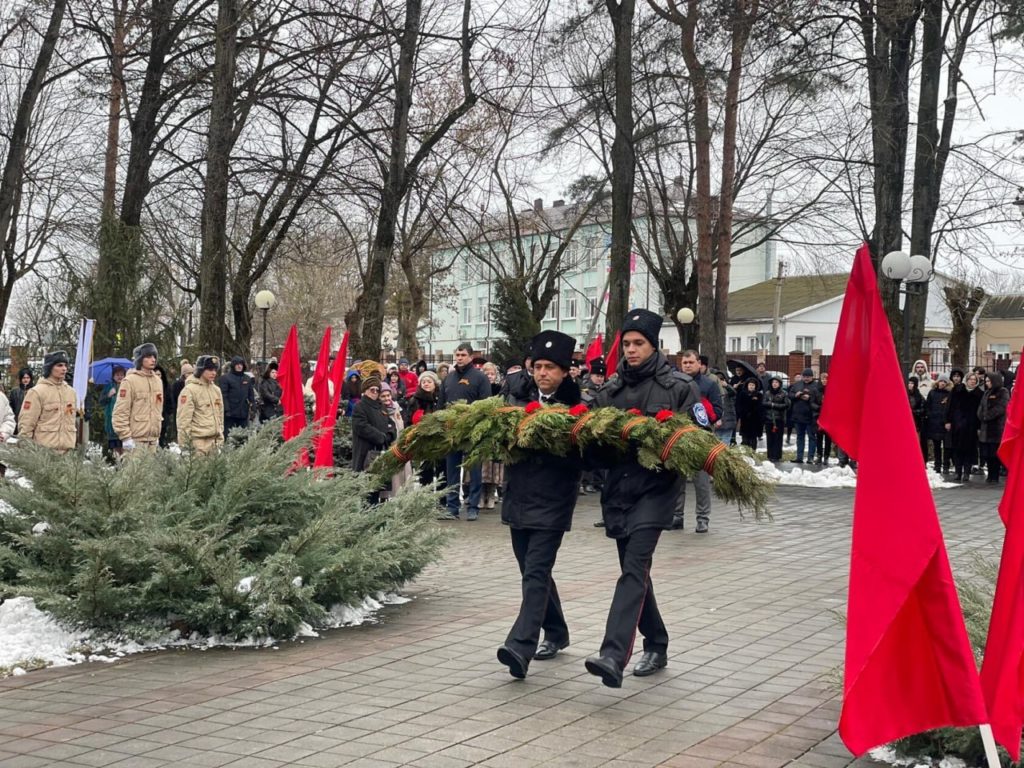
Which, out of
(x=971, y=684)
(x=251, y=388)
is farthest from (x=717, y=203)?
(x=971, y=684)

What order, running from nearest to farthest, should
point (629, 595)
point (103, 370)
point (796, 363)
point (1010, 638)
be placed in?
point (1010, 638) < point (629, 595) < point (103, 370) < point (796, 363)

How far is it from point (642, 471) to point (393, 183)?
15.9 m

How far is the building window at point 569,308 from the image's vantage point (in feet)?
260

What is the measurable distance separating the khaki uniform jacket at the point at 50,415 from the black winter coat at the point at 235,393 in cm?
422

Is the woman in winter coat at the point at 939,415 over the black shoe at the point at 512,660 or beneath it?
over

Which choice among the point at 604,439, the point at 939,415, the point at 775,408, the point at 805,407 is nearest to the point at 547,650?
the point at 604,439

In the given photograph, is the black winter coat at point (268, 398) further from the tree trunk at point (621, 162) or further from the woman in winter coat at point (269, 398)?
the tree trunk at point (621, 162)

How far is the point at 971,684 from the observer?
448cm

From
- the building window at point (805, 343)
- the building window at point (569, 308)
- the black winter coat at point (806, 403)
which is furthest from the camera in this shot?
the building window at point (569, 308)

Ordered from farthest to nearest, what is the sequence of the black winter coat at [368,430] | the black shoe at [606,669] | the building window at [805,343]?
the building window at [805,343] → the black winter coat at [368,430] → the black shoe at [606,669]

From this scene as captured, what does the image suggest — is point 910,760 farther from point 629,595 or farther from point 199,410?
point 199,410

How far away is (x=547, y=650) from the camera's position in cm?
679

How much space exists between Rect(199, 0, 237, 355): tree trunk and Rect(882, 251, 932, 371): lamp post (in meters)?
10.2

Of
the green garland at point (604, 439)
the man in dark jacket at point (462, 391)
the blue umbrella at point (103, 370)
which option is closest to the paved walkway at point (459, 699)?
the green garland at point (604, 439)
